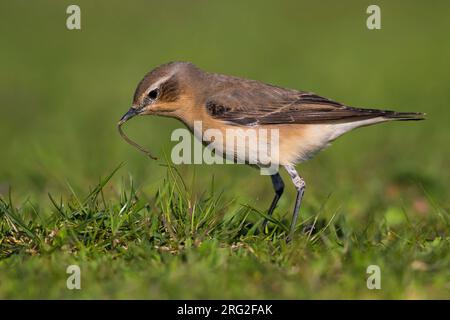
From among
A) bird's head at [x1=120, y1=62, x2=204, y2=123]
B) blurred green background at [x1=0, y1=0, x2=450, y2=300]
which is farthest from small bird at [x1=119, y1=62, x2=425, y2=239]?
blurred green background at [x1=0, y1=0, x2=450, y2=300]

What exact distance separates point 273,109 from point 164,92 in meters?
1.19

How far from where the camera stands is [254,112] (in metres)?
8.79

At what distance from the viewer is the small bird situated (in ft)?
28.0

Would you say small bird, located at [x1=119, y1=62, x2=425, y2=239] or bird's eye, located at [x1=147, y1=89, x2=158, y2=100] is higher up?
bird's eye, located at [x1=147, y1=89, x2=158, y2=100]

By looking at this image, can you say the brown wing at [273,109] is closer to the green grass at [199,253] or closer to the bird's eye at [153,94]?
the bird's eye at [153,94]

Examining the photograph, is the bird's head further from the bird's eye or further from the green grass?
the green grass

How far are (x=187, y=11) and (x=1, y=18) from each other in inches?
221

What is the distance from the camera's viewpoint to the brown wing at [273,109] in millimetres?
8625

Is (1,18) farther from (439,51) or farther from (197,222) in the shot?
(197,222)

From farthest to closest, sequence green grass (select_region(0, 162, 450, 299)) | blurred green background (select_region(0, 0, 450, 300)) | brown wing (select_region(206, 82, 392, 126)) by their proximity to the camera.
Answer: blurred green background (select_region(0, 0, 450, 300)) < brown wing (select_region(206, 82, 392, 126)) < green grass (select_region(0, 162, 450, 299))

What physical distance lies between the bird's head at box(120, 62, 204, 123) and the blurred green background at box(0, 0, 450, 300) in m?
0.48

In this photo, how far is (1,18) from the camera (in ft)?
79.3

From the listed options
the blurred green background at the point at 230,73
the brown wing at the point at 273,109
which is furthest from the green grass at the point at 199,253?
the brown wing at the point at 273,109
